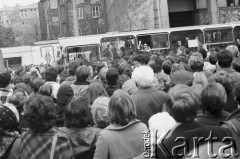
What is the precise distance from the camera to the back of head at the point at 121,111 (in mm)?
4609

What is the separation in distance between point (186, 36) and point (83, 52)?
6417 mm

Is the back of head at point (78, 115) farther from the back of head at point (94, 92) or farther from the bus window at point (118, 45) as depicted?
the bus window at point (118, 45)

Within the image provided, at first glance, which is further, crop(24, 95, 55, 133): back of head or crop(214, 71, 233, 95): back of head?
crop(214, 71, 233, 95): back of head

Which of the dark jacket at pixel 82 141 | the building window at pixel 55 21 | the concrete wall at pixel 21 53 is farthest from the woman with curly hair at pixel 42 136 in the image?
the building window at pixel 55 21

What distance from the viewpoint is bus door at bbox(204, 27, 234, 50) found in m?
26.0

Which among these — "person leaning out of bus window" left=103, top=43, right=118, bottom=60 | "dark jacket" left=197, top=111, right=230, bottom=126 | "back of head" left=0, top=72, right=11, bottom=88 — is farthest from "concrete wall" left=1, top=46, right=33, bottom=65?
"dark jacket" left=197, top=111, right=230, bottom=126

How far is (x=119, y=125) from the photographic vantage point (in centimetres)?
469

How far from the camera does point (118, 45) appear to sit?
25125 mm

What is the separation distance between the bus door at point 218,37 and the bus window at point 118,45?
4708 mm

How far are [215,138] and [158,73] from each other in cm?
525

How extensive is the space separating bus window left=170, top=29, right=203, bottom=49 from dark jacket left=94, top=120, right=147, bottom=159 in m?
21.6

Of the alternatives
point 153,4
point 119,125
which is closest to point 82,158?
point 119,125

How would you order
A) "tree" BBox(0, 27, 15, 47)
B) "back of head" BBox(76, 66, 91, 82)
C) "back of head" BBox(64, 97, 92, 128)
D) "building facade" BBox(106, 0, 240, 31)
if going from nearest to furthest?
"back of head" BBox(64, 97, 92, 128)
"back of head" BBox(76, 66, 91, 82)
"building facade" BBox(106, 0, 240, 31)
"tree" BBox(0, 27, 15, 47)

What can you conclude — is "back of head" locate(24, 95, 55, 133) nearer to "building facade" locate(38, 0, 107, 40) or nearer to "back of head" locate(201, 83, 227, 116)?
"back of head" locate(201, 83, 227, 116)
